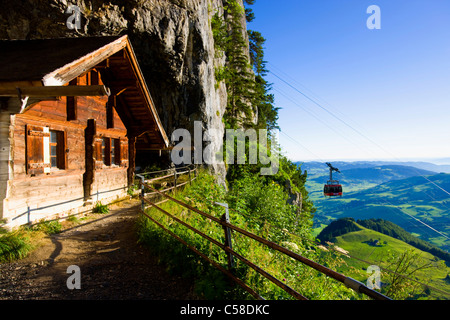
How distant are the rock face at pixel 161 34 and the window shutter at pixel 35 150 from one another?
29.9 ft

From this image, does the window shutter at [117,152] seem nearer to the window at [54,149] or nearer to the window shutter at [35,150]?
the window at [54,149]

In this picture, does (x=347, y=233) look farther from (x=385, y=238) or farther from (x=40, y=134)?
(x=40, y=134)

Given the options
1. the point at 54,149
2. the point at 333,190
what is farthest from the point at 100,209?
the point at 333,190

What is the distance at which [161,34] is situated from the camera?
17.0 metres

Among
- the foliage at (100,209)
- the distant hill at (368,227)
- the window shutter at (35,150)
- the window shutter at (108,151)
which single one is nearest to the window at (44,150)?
the window shutter at (35,150)

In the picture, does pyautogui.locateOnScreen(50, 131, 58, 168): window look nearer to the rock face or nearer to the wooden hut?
the wooden hut

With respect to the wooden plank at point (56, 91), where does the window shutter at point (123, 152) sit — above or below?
below

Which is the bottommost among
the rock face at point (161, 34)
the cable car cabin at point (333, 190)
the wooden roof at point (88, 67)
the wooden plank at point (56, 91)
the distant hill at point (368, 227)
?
the distant hill at point (368, 227)

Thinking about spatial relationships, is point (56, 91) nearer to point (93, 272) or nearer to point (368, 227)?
point (93, 272)

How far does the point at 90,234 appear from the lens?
755cm

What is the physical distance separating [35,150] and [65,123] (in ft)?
5.32

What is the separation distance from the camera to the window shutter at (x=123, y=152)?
1241 centimetres

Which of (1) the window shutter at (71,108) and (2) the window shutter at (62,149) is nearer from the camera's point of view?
(2) the window shutter at (62,149)
